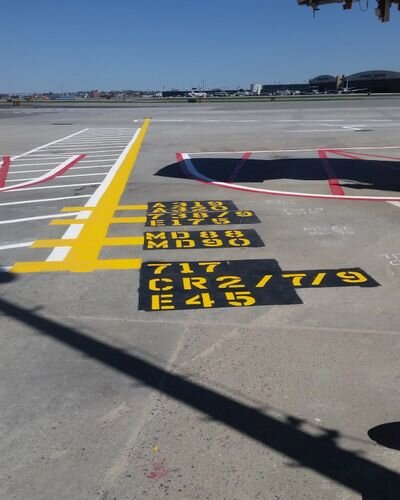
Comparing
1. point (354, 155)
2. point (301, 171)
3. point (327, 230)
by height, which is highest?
point (327, 230)

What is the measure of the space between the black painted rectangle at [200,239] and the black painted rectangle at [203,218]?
57 cm

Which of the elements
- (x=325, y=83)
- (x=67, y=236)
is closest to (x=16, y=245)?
(x=67, y=236)

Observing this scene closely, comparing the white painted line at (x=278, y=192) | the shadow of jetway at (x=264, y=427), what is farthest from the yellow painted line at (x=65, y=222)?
the shadow of jetway at (x=264, y=427)

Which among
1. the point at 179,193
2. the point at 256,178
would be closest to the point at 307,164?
the point at 256,178

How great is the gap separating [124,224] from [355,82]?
125m

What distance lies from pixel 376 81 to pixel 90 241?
120928mm

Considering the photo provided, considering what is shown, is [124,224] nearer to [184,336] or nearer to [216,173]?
[184,336]

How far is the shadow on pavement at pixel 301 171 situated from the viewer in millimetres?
12484

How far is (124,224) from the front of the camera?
28.4 ft

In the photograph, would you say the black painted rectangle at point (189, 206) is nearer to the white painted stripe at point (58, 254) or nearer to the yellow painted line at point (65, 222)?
the yellow painted line at point (65, 222)

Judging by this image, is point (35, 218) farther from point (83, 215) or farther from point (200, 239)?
point (200, 239)

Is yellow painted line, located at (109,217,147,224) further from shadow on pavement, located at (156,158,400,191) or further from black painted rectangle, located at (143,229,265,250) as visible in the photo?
shadow on pavement, located at (156,158,400,191)

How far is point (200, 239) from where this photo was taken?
304 inches

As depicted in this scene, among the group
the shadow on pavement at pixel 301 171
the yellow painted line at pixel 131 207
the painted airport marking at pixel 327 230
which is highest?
the yellow painted line at pixel 131 207
